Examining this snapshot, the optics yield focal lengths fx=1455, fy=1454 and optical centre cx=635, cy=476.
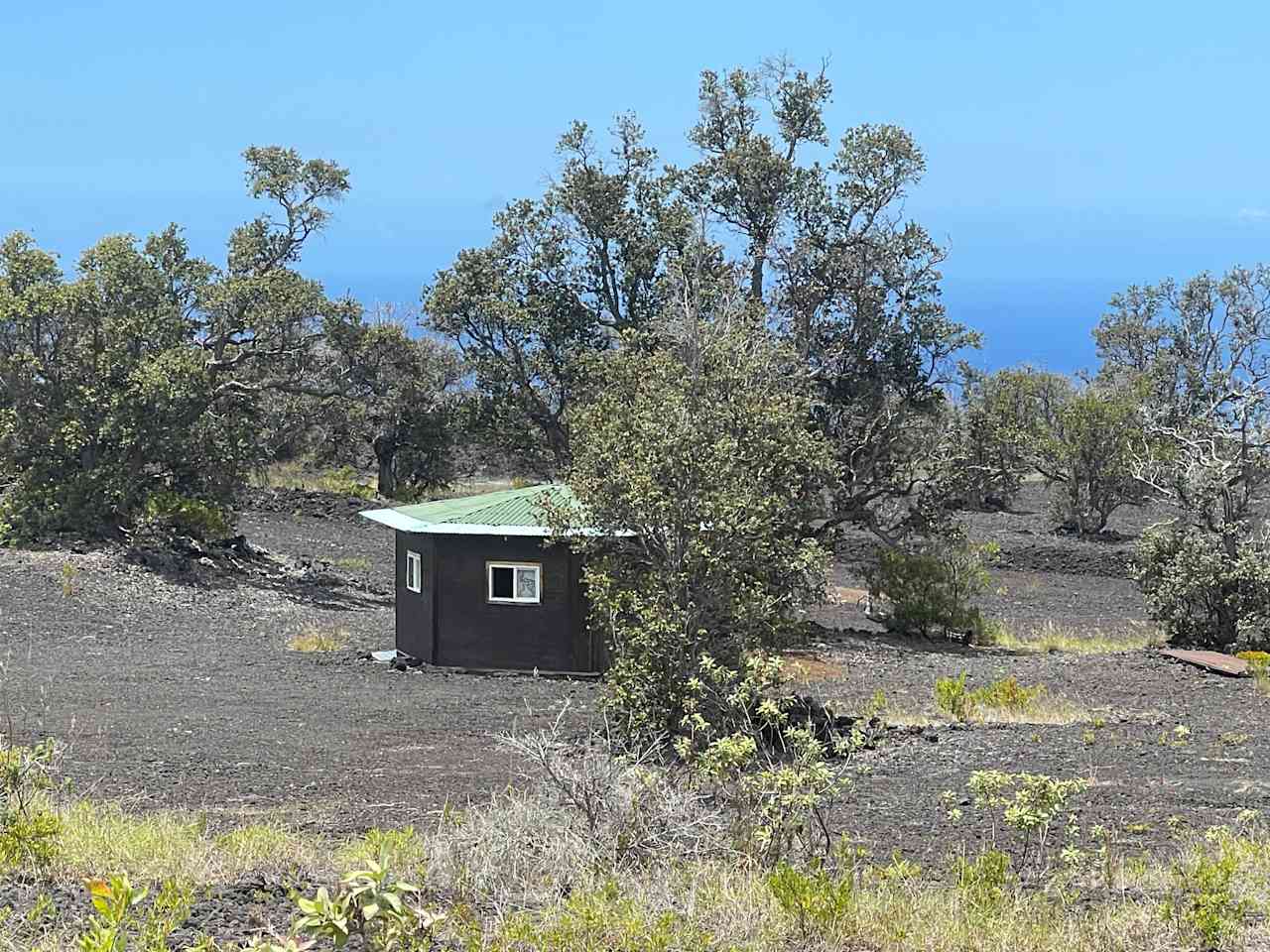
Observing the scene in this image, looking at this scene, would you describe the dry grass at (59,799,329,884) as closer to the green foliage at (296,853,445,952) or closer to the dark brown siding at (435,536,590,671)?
the green foliage at (296,853,445,952)

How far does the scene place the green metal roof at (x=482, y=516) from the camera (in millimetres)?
17375

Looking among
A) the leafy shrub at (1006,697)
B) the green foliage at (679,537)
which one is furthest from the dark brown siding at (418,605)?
the leafy shrub at (1006,697)

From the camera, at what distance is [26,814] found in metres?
7.09

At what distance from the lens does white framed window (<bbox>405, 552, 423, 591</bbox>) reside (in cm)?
1856

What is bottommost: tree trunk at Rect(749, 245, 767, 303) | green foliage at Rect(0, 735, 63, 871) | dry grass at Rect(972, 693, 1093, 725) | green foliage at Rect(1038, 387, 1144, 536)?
dry grass at Rect(972, 693, 1093, 725)

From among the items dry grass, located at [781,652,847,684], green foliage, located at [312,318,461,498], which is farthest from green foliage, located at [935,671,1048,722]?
green foliage, located at [312,318,461,498]

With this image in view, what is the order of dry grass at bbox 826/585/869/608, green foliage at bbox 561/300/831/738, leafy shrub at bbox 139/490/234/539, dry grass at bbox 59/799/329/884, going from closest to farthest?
dry grass at bbox 59/799/329/884, green foliage at bbox 561/300/831/738, leafy shrub at bbox 139/490/234/539, dry grass at bbox 826/585/869/608

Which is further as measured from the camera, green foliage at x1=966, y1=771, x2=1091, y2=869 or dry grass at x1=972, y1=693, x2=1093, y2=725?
dry grass at x1=972, y1=693, x2=1093, y2=725

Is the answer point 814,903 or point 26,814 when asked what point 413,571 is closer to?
point 26,814

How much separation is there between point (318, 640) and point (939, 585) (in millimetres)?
9378

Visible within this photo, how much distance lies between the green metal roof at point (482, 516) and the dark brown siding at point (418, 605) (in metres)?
0.32

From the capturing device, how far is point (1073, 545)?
32.0 meters

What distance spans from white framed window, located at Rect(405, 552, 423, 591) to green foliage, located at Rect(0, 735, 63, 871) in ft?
32.7

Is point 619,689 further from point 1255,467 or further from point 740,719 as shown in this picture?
point 1255,467
